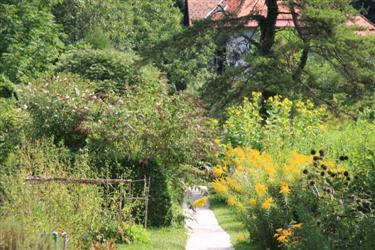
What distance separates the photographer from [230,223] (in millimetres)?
14000

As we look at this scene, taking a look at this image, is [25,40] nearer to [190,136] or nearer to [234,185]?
[190,136]

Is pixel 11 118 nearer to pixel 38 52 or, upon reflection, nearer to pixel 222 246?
pixel 38 52

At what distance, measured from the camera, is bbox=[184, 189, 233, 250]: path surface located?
11172 mm

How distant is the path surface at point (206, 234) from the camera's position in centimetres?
1117

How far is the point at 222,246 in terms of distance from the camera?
440 inches

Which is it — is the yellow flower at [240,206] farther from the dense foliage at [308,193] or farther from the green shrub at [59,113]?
the green shrub at [59,113]

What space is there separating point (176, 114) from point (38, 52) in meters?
5.74

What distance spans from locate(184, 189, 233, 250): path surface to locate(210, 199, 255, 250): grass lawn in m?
0.10

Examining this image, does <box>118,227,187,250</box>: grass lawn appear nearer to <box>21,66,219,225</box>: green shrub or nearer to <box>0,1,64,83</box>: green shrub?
<box>21,66,219,225</box>: green shrub

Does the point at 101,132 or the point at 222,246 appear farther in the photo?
the point at 101,132

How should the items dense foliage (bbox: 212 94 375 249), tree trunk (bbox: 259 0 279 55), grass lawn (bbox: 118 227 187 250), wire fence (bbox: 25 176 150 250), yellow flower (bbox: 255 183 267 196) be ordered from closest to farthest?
dense foliage (bbox: 212 94 375 249) < wire fence (bbox: 25 176 150 250) < yellow flower (bbox: 255 183 267 196) < grass lawn (bbox: 118 227 187 250) < tree trunk (bbox: 259 0 279 55)

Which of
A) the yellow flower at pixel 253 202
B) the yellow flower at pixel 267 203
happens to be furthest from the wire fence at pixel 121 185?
the yellow flower at pixel 267 203

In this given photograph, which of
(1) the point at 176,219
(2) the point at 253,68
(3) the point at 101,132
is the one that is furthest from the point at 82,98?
(2) the point at 253,68

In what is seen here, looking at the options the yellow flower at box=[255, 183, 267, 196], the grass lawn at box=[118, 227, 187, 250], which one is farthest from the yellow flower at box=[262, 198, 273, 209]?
the grass lawn at box=[118, 227, 187, 250]
